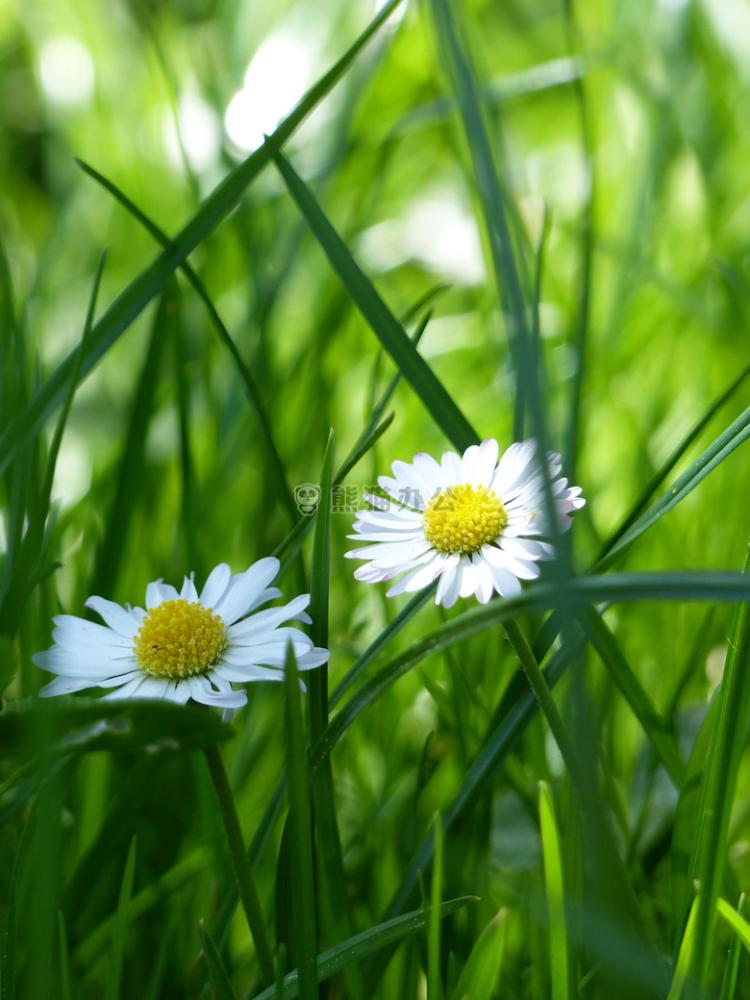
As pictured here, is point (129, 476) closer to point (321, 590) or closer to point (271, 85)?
point (321, 590)

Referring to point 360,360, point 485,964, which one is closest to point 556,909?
point 485,964

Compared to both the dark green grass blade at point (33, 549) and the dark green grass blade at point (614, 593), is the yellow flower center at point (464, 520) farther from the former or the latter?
the dark green grass blade at point (33, 549)

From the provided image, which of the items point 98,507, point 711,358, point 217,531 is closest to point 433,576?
point 217,531

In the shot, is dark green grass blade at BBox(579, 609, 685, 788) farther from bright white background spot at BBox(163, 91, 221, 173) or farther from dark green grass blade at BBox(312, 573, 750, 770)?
bright white background spot at BBox(163, 91, 221, 173)

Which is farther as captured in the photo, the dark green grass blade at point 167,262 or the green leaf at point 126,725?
the dark green grass blade at point 167,262

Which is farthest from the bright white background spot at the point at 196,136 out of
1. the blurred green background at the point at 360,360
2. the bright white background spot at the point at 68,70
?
the bright white background spot at the point at 68,70

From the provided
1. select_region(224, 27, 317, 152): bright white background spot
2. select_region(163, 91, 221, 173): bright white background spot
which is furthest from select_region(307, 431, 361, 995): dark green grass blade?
select_region(163, 91, 221, 173): bright white background spot

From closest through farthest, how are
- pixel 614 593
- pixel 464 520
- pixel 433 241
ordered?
pixel 614 593, pixel 464 520, pixel 433 241
